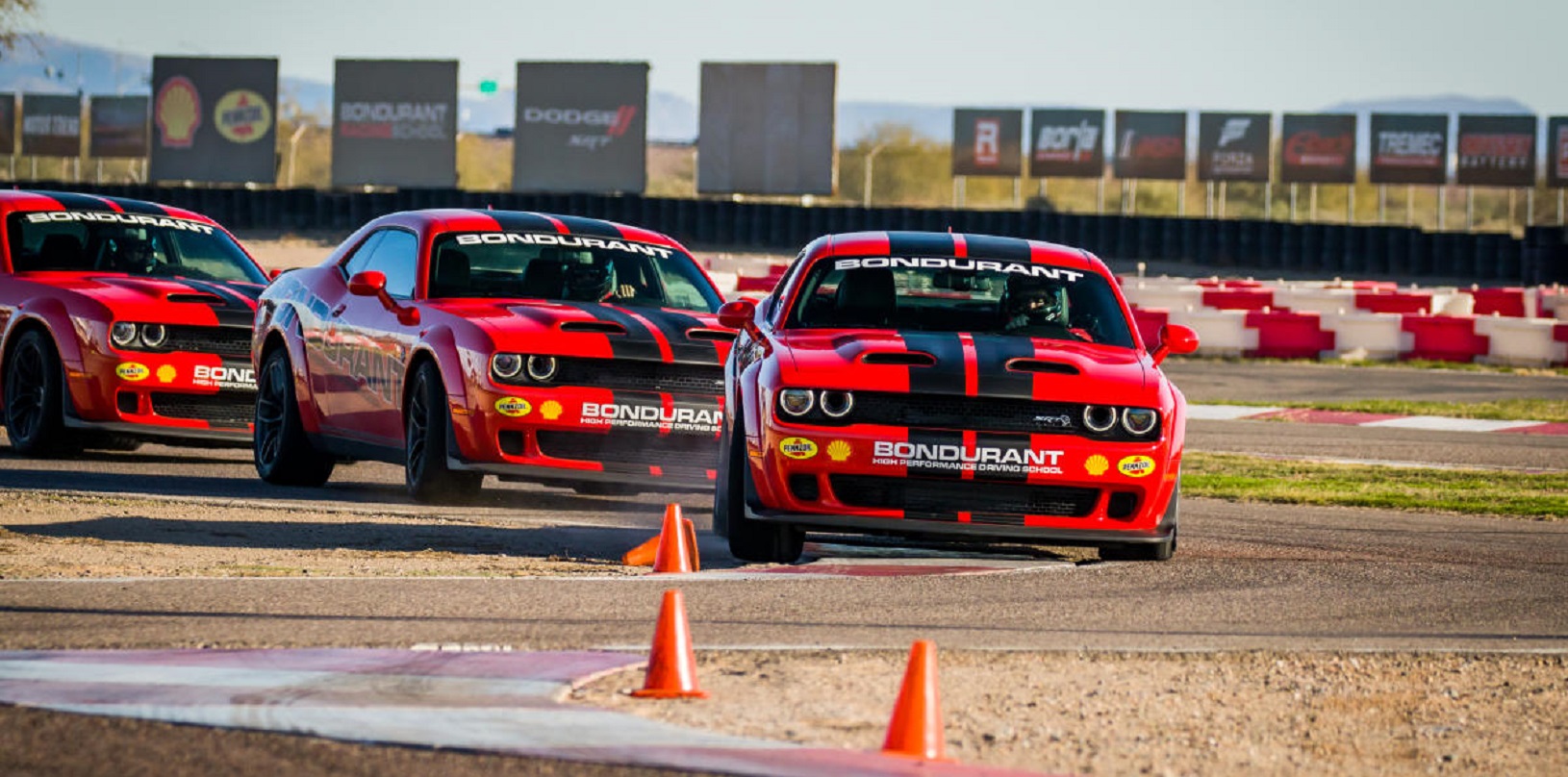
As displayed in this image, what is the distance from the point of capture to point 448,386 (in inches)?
420

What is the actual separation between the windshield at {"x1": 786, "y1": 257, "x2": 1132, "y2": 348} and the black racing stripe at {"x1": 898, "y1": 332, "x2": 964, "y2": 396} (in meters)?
0.38

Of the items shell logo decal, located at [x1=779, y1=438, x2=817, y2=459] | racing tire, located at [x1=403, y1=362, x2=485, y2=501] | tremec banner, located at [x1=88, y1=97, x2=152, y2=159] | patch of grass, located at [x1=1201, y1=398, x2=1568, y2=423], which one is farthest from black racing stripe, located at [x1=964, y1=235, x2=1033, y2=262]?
tremec banner, located at [x1=88, y1=97, x2=152, y2=159]

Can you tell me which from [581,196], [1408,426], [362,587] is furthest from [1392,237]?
[362,587]

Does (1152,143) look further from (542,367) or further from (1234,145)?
(542,367)

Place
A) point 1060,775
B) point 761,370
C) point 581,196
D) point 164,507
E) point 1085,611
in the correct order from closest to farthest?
1. point 1060,775
2. point 1085,611
3. point 761,370
4. point 164,507
5. point 581,196

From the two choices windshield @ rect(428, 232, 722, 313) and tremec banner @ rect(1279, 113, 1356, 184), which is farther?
tremec banner @ rect(1279, 113, 1356, 184)

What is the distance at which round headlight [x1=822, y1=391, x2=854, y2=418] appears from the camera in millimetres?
8695

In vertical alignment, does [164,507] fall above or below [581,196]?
below

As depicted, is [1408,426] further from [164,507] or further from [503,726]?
[503,726]

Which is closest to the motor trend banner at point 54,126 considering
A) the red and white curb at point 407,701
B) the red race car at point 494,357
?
the red race car at point 494,357

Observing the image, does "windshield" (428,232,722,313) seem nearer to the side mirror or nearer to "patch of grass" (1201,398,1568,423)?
the side mirror

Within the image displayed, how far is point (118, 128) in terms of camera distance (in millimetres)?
66812

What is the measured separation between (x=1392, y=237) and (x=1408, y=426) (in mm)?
28189

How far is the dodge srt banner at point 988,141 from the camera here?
60375mm
